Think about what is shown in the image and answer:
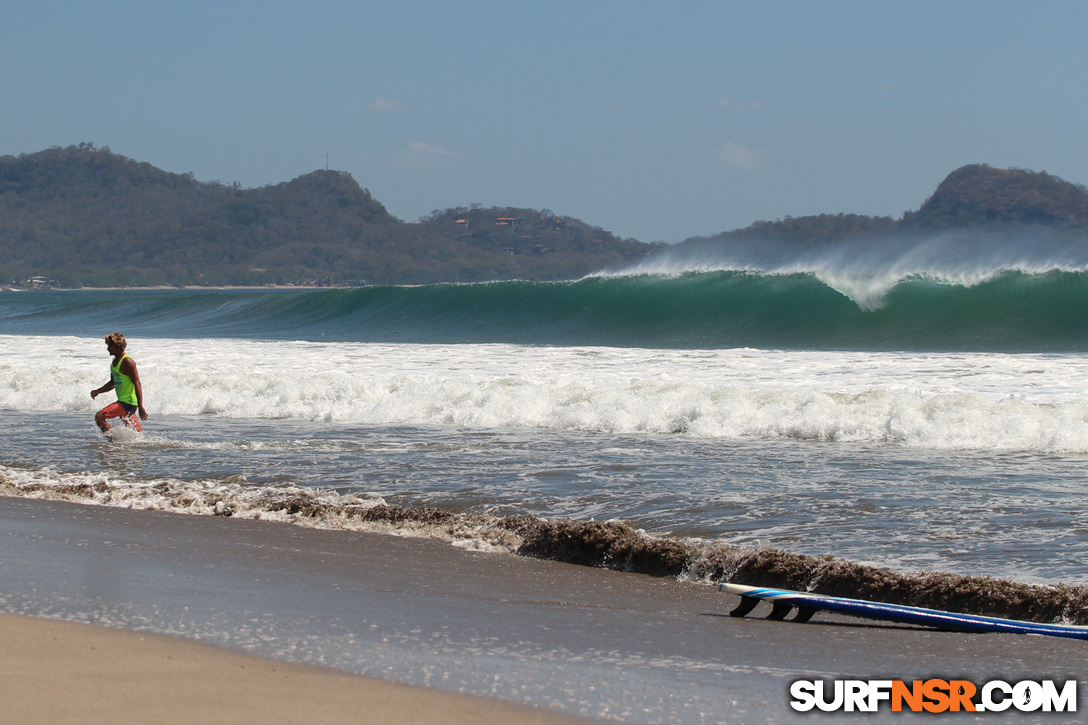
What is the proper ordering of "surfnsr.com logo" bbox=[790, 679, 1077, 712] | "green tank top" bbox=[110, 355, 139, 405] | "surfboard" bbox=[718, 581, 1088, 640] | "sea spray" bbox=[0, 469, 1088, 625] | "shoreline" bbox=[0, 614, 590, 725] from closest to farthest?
1. "shoreline" bbox=[0, 614, 590, 725]
2. "surfnsr.com logo" bbox=[790, 679, 1077, 712]
3. "surfboard" bbox=[718, 581, 1088, 640]
4. "sea spray" bbox=[0, 469, 1088, 625]
5. "green tank top" bbox=[110, 355, 139, 405]

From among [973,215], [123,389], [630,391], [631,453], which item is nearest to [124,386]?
[123,389]

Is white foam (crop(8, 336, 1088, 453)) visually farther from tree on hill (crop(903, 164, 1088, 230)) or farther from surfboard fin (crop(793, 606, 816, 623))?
tree on hill (crop(903, 164, 1088, 230))

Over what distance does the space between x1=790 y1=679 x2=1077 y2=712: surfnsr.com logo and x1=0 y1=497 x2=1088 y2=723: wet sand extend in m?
0.06

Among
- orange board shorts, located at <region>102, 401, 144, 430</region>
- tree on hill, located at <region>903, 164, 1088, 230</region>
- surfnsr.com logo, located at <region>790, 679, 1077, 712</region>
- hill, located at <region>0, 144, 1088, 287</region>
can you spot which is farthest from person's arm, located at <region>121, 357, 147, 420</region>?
hill, located at <region>0, 144, 1088, 287</region>

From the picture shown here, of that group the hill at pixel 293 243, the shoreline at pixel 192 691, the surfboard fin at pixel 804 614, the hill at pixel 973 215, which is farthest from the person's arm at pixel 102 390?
the hill at pixel 293 243

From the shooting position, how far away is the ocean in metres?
4.52

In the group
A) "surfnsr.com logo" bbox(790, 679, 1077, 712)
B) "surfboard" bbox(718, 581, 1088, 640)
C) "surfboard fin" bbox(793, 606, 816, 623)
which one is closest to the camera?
"surfnsr.com logo" bbox(790, 679, 1077, 712)

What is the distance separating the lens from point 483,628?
3.35 meters

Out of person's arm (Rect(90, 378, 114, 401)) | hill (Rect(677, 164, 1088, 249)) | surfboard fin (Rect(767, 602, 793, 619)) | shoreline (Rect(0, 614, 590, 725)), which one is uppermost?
hill (Rect(677, 164, 1088, 249))

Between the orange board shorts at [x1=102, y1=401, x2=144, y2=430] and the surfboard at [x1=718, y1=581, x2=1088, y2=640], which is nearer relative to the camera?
the surfboard at [x1=718, y1=581, x2=1088, y2=640]

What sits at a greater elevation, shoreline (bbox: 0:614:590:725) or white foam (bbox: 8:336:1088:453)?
white foam (bbox: 8:336:1088:453)

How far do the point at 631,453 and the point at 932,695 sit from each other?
476cm

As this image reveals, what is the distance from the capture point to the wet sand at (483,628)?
270 cm

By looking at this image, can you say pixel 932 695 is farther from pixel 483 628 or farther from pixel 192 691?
pixel 192 691
